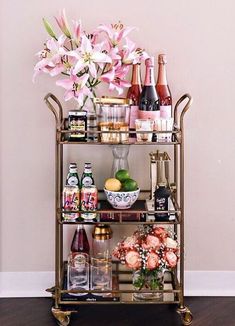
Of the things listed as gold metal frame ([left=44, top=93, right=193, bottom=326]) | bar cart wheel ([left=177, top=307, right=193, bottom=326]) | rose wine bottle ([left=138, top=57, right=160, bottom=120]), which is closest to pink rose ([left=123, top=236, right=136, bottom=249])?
gold metal frame ([left=44, top=93, right=193, bottom=326])

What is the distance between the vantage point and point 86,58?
235 cm

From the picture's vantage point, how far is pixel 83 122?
7.66ft

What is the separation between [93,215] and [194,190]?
1.69ft

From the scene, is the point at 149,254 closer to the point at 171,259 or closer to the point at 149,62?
the point at 171,259

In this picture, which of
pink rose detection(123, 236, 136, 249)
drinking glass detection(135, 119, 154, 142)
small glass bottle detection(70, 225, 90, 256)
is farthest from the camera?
small glass bottle detection(70, 225, 90, 256)

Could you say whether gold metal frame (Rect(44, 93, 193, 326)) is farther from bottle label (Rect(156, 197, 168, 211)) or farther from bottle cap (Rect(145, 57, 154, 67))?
bottle cap (Rect(145, 57, 154, 67))

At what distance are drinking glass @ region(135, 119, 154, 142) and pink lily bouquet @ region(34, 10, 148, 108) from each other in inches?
7.9

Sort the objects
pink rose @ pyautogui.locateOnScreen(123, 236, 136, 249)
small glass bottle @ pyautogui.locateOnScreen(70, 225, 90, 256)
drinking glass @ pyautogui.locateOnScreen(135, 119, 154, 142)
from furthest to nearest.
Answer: small glass bottle @ pyautogui.locateOnScreen(70, 225, 90, 256), pink rose @ pyautogui.locateOnScreen(123, 236, 136, 249), drinking glass @ pyautogui.locateOnScreen(135, 119, 154, 142)

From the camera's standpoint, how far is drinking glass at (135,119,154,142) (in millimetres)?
2320

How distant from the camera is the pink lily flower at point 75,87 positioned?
7.77 ft

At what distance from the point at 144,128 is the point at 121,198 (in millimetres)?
281

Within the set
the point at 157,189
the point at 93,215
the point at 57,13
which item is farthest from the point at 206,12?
the point at 93,215

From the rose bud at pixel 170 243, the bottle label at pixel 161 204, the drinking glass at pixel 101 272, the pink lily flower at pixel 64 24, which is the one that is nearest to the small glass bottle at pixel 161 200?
the bottle label at pixel 161 204

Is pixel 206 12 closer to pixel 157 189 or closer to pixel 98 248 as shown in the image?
pixel 157 189
